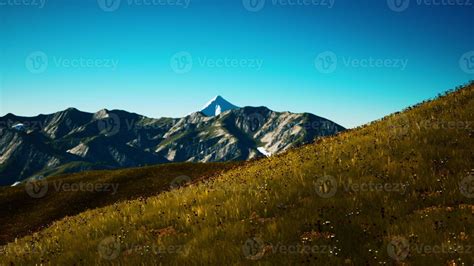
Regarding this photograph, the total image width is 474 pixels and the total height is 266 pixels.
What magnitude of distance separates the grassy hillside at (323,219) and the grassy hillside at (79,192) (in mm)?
22382

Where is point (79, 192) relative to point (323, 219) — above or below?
below

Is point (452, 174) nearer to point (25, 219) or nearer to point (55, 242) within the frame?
point (55, 242)

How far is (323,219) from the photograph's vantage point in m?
8.73

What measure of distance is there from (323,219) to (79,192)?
39674 mm

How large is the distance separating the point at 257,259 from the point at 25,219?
3723 centimetres

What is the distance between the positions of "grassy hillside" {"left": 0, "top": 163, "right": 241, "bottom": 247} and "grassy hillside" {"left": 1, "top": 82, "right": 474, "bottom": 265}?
22.4 meters

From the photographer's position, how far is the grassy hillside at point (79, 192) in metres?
37.7

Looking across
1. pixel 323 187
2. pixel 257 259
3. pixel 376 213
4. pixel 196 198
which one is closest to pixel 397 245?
pixel 376 213

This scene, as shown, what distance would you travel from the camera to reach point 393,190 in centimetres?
989

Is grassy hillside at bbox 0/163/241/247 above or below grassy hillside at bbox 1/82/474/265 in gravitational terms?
below

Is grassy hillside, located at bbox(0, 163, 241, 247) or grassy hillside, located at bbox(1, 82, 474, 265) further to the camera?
grassy hillside, located at bbox(0, 163, 241, 247)

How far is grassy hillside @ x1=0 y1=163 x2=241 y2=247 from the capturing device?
124 ft

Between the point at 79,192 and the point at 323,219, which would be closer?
the point at 323,219

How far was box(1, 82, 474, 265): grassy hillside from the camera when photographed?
7.21 m
